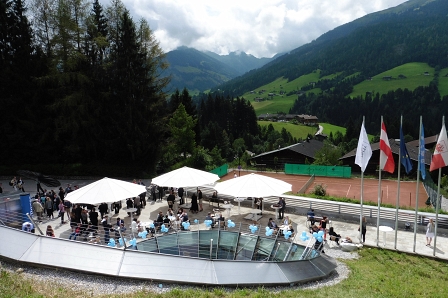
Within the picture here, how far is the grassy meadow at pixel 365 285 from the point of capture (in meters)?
8.28

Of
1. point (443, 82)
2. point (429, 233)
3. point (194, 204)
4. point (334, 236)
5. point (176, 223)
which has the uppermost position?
point (443, 82)

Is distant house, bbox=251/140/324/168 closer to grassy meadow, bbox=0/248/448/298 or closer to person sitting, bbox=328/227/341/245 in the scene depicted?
person sitting, bbox=328/227/341/245

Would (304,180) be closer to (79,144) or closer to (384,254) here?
(384,254)

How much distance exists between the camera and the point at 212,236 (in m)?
13.6

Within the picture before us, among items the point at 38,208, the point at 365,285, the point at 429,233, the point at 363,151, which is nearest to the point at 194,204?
the point at 38,208

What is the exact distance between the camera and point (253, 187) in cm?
1759

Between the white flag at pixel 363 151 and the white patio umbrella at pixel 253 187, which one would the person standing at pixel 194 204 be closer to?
the white patio umbrella at pixel 253 187

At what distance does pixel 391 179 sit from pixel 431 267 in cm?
2992

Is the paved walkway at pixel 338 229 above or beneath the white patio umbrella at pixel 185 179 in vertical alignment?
beneath

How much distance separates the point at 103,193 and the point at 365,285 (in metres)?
12.9

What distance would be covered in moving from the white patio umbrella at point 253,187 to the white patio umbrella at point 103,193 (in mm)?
5389

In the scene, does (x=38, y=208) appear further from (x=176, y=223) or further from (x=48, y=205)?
(x=176, y=223)

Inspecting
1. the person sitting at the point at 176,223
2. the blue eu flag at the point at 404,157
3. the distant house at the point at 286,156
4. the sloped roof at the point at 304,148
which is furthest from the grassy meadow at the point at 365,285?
the sloped roof at the point at 304,148

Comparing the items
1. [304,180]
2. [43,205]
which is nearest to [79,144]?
[43,205]
